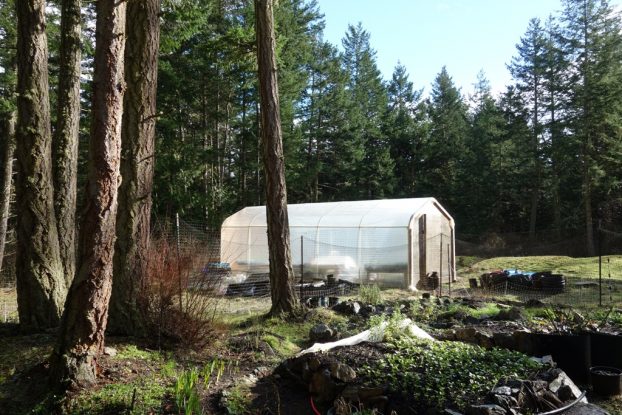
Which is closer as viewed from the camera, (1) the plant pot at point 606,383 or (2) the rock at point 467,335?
(1) the plant pot at point 606,383

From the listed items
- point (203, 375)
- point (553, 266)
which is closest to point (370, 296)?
point (203, 375)

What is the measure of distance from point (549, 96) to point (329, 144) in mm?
13640

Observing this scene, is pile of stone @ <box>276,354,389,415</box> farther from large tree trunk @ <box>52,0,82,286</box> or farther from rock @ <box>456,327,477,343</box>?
large tree trunk @ <box>52,0,82,286</box>

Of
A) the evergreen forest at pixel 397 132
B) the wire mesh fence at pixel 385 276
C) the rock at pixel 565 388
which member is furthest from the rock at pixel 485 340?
the evergreen forest at pixel 397 132

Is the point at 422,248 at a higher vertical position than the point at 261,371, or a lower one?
higher

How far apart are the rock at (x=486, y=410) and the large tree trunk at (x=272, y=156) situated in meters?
4.44

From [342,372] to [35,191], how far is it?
396 centimetres

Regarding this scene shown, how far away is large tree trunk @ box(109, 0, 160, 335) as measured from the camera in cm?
479

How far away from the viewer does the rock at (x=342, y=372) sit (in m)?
3.69

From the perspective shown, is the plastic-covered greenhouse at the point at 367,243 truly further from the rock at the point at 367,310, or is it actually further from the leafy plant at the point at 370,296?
the rock at the point at 367,310

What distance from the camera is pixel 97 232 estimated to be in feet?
11.9

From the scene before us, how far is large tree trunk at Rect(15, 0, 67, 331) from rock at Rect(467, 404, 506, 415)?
14.4ft

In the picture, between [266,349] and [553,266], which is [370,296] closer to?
[266,349]

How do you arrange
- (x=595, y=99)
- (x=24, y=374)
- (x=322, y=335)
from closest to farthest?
(x=24, y=374) → (x=322, y=335) → (x=595, y=99)
